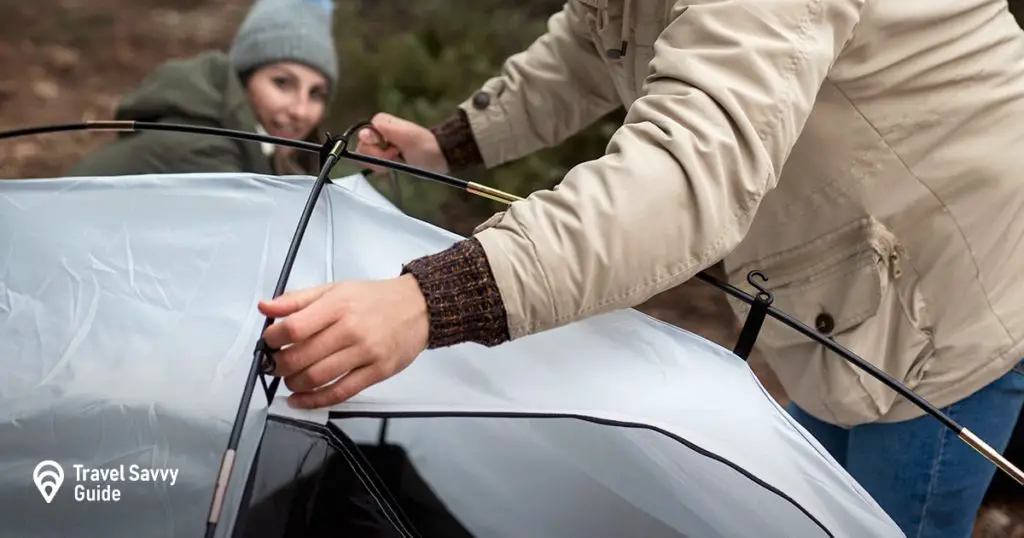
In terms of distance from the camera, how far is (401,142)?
3.46 feet

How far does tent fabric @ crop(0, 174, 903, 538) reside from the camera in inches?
28.2

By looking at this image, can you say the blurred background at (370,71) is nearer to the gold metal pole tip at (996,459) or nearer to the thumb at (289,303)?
the thumb at (289,303)

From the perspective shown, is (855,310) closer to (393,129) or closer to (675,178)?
(675,178)

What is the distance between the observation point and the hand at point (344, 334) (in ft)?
1.83

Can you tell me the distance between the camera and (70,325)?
0.79 m

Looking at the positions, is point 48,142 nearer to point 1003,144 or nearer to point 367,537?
point 367,537

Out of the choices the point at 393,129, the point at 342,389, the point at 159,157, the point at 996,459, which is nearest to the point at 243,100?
the point at 159,157

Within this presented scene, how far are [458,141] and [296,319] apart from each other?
1.83 feet

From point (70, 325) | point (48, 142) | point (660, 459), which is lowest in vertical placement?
point (660, 459)

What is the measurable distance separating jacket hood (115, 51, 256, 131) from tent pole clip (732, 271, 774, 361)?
3.92ft

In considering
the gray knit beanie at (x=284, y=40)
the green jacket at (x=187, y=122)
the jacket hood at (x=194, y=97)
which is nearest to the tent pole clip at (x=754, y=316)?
the green jacket at (x=187, y=122)

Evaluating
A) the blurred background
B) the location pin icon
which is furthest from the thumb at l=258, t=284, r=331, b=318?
the blurred background

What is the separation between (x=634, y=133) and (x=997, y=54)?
0.40 m

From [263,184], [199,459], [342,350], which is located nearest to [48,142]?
[263,184]
